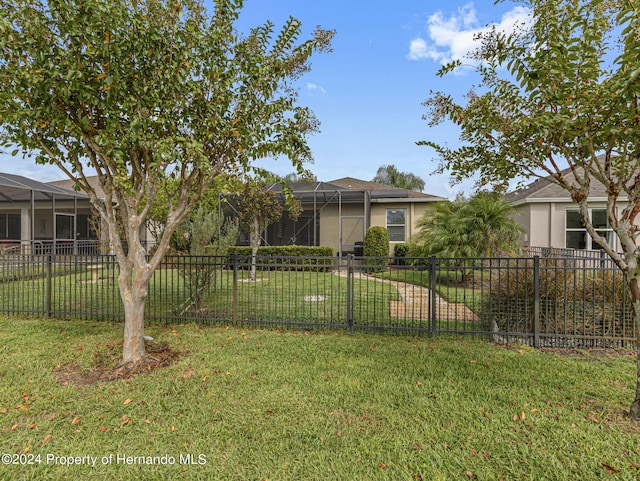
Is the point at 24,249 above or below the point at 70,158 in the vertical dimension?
below

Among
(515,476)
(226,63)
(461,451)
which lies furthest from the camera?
(226,63)

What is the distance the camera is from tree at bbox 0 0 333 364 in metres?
3.40

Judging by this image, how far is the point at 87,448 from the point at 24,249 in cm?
1406

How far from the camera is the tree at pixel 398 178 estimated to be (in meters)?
39.9

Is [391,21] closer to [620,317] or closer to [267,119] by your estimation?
[267,119]

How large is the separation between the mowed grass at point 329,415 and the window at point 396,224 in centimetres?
1161

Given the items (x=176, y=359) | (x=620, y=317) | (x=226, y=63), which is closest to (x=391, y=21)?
(x=226, y=63)

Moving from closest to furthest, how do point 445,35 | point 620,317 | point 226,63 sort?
point 226,63, point 620,317, point 445,35

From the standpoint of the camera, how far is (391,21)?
7.11 metres

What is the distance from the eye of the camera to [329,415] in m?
2.93

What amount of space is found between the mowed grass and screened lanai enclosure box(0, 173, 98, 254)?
11.9 metres

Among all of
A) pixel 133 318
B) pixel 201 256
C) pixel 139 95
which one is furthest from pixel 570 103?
pixel 201 256

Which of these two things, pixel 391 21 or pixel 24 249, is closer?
pixel 391 21

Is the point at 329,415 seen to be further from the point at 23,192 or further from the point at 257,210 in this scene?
the point at 23,192
